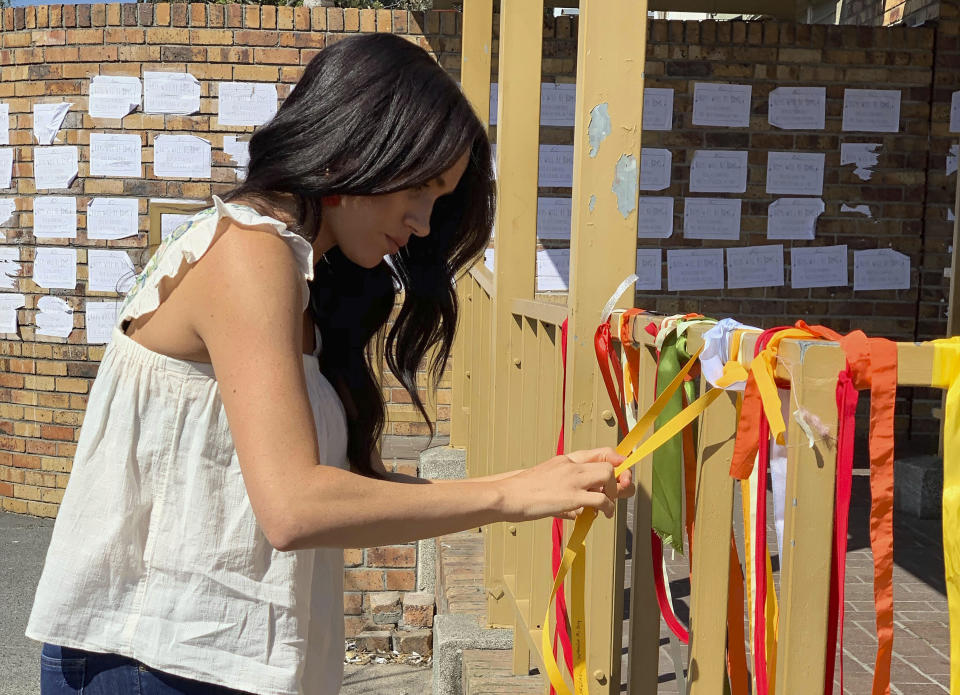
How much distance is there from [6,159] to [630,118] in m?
5.78

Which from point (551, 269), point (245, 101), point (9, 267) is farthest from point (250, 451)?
point (9, 267)

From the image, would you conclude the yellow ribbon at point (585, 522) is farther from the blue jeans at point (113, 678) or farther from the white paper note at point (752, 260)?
the white paper note at point (752, 260)

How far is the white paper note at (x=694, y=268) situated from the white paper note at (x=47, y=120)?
387 centimetres

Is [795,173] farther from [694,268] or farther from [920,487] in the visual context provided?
[920,487]

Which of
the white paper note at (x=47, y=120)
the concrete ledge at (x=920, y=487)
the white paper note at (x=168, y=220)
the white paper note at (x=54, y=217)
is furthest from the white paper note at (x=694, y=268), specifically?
the white paper note at (x=47, y=120)

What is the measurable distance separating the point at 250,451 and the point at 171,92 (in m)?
5.51

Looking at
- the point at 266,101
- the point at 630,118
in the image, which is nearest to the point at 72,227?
the point at 266,101

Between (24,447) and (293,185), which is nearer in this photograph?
(293,185)

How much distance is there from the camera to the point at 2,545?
21.1 feet

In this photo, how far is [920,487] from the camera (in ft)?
16.0

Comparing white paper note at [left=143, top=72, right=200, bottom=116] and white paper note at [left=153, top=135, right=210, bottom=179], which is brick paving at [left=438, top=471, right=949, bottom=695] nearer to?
white paper note at [left=153, top=135, right=210, bottom=179]

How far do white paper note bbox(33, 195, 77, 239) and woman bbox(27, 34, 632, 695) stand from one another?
5419 mm

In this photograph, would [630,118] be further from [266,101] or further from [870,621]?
[266,101]

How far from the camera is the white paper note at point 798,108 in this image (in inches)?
246
